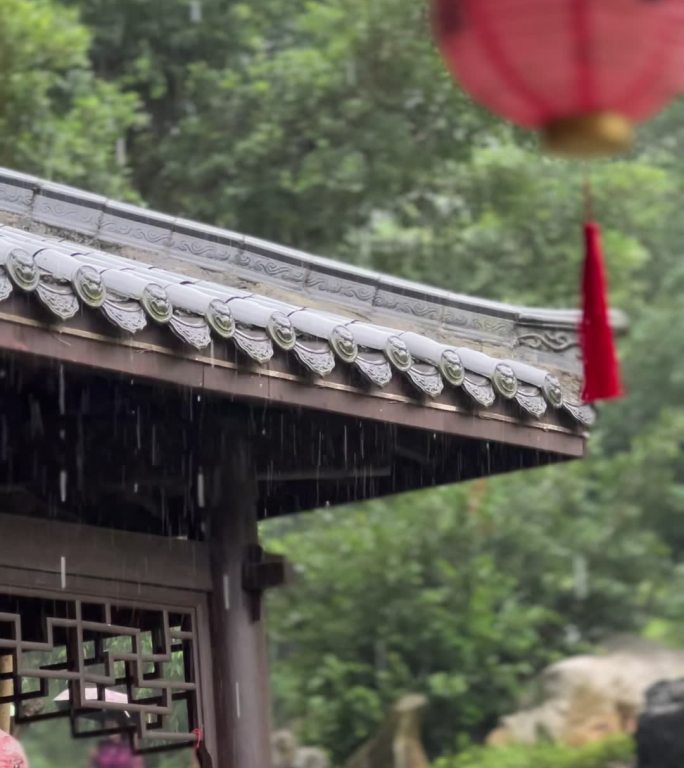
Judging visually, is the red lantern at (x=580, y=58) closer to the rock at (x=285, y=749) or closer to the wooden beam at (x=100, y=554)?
the wooden beam at (x=100, y=554)

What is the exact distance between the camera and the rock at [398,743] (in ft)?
42.8

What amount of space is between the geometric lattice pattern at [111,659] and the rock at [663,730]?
318 inches

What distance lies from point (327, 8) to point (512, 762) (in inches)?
254

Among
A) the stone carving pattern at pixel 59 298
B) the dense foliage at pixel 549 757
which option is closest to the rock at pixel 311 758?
the dense foliage at pixel 549 757

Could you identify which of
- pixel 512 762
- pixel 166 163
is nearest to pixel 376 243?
pixel 166 163

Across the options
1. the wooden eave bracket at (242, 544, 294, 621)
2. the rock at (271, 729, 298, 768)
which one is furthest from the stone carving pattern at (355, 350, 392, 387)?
the rock at (271, 729, 298, 768)

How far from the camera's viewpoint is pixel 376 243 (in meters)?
11.5

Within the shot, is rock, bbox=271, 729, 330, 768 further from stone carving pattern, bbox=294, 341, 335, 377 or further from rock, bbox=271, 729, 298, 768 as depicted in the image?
stone carving pattern, bbox=294, 341, 335, 377

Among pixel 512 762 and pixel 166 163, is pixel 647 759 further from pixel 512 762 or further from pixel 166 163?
pixel 166 163

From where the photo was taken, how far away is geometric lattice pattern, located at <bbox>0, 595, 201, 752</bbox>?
13.1ft

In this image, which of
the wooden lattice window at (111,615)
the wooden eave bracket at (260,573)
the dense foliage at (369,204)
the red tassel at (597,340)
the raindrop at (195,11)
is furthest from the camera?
the raindrop at (195,11)

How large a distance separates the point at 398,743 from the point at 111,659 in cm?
943

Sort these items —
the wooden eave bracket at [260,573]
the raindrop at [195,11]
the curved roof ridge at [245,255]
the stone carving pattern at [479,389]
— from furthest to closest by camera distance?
the raindrop at [195,11] → the curved roof ridge at [245,255] → the wooden eave bracket at [260,573] → the stone carving pattern at [479,389]

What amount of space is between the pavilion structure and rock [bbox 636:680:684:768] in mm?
7605
